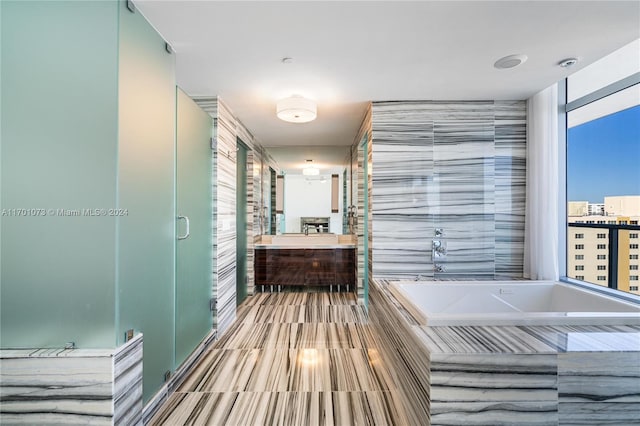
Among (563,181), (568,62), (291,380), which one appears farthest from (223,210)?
(563,181)

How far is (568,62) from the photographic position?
6.88 feet

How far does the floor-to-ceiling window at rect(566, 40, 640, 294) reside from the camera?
2.06 metres

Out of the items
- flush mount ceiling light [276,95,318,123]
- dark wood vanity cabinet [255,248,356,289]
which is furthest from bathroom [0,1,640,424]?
dark wood vanity cabinet [255,248,356,289]

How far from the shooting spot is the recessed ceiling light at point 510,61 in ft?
6.65

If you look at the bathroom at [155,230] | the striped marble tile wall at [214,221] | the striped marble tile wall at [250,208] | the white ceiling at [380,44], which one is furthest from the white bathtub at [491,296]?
the striped marble tile wall at [250,208]

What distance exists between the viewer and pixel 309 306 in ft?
12.0

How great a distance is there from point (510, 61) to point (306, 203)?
127 inches

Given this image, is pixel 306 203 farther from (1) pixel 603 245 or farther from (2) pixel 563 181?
(1) pixel 603 245

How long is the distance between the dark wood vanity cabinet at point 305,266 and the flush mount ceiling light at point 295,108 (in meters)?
2.15

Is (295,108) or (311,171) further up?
(295,108)

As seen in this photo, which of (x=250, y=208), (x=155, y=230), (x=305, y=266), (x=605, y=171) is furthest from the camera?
(x=305, y=266)

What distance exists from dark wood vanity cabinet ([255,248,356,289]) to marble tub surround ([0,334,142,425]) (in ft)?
9.59

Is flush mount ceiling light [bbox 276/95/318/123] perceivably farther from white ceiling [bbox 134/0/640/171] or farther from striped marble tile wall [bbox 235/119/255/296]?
striped marble tile wall [bbox 235/119/255/296]

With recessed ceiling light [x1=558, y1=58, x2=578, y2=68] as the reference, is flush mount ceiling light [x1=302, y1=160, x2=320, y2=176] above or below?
below
